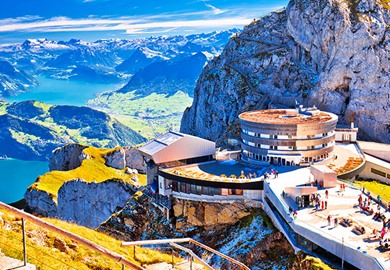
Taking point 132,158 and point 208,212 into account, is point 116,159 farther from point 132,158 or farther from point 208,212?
point 208,212

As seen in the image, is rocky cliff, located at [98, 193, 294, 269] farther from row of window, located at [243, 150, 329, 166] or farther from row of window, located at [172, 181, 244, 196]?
row of window, located at [243, 150, 329, 166]

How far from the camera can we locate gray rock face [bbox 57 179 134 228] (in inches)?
4673

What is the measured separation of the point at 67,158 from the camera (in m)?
168

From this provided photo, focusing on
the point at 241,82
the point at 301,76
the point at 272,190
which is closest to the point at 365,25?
the point at 301,76

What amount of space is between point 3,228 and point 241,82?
5185 inches

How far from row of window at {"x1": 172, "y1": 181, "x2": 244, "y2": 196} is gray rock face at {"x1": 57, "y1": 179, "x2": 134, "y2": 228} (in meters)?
46.0

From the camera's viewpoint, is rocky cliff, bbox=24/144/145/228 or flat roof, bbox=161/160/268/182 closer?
flat roof, bbox=161/160/268/182

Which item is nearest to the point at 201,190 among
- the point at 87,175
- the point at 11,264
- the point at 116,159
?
the point at 11,264

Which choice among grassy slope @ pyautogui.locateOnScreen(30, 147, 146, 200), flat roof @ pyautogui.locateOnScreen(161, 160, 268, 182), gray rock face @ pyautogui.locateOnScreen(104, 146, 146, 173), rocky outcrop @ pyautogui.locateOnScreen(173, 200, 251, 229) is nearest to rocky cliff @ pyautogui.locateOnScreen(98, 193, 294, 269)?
rocky outcrop @ pyautogui.locateOnScreen(173, 200, 251, 229)

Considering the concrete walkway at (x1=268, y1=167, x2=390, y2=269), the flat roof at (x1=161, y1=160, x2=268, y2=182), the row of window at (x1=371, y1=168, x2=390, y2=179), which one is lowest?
the row of window at (x1=371, y1=168, x2=390, y2=179)

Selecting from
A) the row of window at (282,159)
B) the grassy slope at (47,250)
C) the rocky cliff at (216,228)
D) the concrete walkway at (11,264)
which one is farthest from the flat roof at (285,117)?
the concrete walkway at (11,264)

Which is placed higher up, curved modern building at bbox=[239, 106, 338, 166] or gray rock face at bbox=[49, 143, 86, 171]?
curved modern building at bbox=[239, 106, 338, 166]

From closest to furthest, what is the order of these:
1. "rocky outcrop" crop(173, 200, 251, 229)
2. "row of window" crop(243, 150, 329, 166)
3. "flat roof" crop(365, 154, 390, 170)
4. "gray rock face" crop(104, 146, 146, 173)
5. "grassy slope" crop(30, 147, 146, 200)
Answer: "rocky outcrop" crop(173, 200, 251, 229) → "row of window" crop(243, 150, 329, 166) → "flat roof" crop(365, 154, 390, 170) → "grassy slope" crop(30, 147, 146, 200) → "gray rock face" crop(104, 146, 146, 173)

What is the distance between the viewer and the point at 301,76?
139125mm
